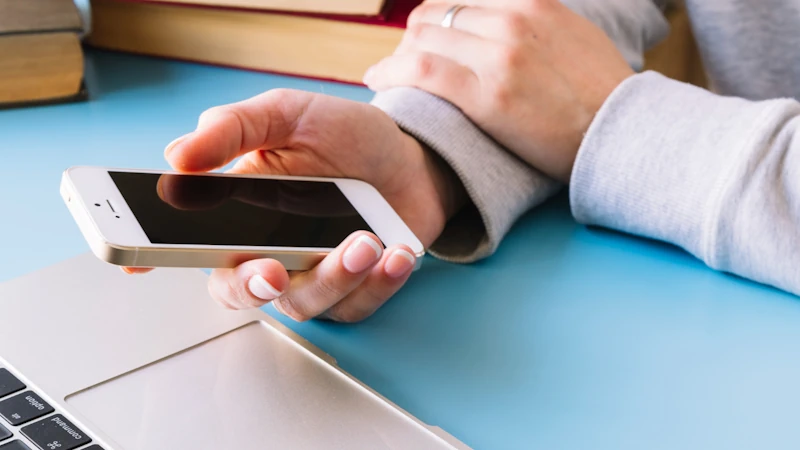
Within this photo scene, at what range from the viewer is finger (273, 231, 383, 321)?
1.13 feet

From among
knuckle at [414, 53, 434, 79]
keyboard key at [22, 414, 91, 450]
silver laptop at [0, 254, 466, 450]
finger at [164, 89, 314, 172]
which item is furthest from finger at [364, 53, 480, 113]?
keyboard key at [22, 414, 91, 450]

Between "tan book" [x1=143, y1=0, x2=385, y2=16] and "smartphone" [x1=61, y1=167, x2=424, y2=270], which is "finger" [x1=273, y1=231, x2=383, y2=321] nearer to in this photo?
"smartphone" [x1=61, y1=167, x2=424, y2=270]

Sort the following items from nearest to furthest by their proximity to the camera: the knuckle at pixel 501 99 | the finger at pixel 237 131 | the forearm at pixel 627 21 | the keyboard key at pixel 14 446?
1. the keyboard key at pixel 14 446
2. the finger at pixel 237 131
3. the knuckle at pixel 501 99
4. the forearm at pixel 627 21

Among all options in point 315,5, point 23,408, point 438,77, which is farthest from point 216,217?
point 315,5

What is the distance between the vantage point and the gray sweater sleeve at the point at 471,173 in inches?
18.6

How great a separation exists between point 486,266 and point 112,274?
207mm

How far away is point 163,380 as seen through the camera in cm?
32

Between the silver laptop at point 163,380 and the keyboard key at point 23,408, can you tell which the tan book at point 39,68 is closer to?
the silver laptop at point 163,380

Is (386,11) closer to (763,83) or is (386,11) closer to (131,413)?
(763,83)

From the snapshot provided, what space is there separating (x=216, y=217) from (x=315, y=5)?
39 centimetres

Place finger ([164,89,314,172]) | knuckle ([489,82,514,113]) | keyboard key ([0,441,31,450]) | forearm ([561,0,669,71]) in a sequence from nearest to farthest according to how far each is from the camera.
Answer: keyboard key ([0,441,31,450])
finger ([164,89,314,172])
knuckle ([489,82,514,113])
forearm ([561,0,669,71])

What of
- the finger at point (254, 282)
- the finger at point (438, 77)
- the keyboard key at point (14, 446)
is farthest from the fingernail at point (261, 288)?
the finger at point (438, 77)

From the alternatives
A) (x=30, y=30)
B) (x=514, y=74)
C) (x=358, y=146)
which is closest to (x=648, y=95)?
(x=514, y=74)

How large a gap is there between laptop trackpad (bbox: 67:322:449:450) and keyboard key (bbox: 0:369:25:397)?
2 cm
